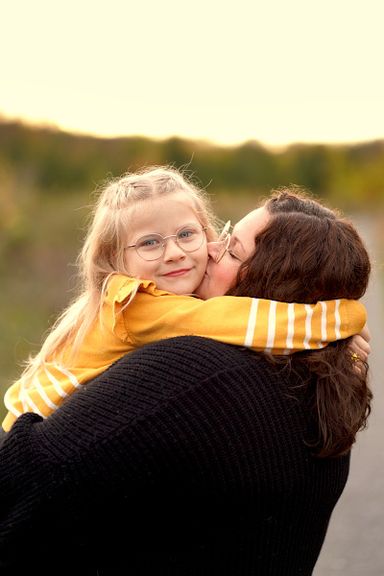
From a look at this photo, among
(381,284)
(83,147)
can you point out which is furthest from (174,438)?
(83,147)

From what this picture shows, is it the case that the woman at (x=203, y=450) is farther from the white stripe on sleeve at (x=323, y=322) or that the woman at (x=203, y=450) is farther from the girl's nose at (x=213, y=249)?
the girl's nose at (x=213, y=249)

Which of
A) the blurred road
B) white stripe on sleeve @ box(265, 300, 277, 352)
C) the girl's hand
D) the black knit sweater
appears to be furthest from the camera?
the blurred road

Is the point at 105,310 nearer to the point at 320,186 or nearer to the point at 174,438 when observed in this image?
the point at 174,438

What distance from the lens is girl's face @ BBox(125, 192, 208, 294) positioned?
2.45 metres

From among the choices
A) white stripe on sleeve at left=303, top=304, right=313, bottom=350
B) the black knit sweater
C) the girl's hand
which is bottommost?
the black knit sweater

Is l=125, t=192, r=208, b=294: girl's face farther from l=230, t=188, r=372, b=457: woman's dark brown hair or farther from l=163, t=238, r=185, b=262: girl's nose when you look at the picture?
l=230, t=188, r=372, b=457: woman's dark brown hair

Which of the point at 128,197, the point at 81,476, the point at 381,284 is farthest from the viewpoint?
the point at 381,284

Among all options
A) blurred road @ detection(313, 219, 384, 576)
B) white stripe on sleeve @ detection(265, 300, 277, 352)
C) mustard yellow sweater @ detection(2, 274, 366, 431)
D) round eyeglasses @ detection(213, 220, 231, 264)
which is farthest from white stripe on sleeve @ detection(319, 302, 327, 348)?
blurred road @ detection(313, 219, 384, 576)

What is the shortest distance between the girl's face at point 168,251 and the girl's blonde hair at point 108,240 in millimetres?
23

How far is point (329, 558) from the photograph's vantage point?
446 centimetres

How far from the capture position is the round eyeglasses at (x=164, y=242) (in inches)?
97.4

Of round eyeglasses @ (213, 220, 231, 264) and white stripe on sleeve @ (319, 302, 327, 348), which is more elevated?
round eyeglasses @ (213, 220, 231, 264)

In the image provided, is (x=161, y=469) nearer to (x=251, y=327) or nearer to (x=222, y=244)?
(x=251, y=327)

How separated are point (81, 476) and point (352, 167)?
4848cm
